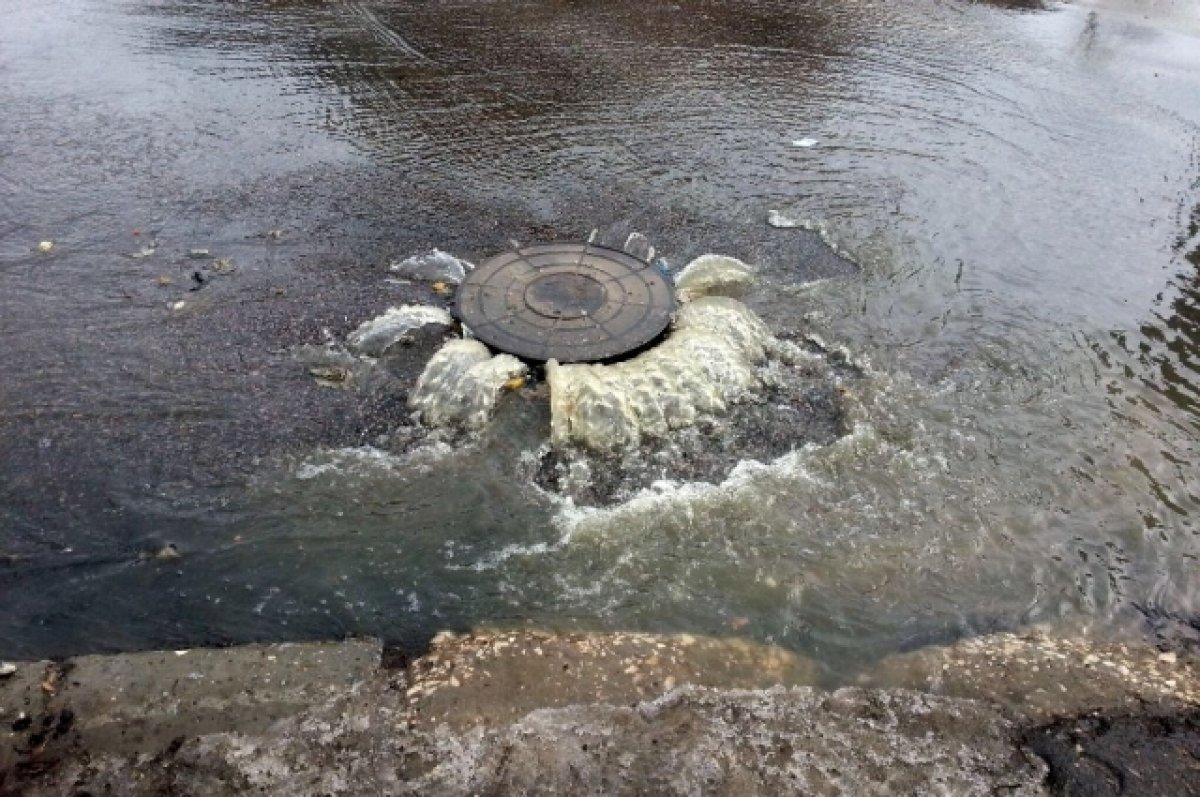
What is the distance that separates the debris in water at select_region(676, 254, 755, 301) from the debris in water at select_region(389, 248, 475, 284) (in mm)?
1708

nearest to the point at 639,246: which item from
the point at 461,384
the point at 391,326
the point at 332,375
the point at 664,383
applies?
the point at 664,383

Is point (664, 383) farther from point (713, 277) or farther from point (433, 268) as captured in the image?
point (433, 268)

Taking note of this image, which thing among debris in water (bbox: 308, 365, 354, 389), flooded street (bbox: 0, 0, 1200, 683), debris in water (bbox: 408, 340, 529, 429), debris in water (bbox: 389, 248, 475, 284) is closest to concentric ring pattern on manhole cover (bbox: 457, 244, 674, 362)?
debris in water (bbox: 408, 340, 529, 429)

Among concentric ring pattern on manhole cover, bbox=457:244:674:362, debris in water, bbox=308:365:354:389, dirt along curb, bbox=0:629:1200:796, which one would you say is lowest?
dirt along curb, bbox=0:629:1200:796

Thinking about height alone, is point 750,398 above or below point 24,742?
above

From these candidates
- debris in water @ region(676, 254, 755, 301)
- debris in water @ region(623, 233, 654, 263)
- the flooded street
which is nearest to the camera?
the flooded street

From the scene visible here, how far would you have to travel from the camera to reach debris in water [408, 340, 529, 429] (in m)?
5.11

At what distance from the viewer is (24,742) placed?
3.32 m

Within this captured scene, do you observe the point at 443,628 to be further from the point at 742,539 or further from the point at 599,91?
the point at 599,91

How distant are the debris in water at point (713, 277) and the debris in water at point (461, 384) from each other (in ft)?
5.49

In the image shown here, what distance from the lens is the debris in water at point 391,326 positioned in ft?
18.6

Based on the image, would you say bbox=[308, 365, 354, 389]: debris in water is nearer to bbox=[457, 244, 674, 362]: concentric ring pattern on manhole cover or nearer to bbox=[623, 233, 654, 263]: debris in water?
bbox=[457, 244, 674, 362]: concentric ring pattern on manhole cover

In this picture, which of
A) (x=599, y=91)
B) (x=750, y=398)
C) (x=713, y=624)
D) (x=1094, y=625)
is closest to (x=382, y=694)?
(x=713, y=624)

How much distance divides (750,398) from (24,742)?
4.27 metres
